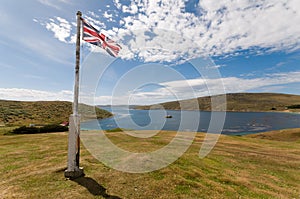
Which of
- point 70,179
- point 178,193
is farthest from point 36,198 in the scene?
point 178,193

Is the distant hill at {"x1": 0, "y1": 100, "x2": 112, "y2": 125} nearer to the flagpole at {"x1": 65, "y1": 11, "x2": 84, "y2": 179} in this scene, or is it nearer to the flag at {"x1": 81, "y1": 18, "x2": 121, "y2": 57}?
the flag at {"x1": 81, "y1": 18, "x2": 121, "y2": 57}

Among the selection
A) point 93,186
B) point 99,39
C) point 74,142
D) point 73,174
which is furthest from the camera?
point 99,39

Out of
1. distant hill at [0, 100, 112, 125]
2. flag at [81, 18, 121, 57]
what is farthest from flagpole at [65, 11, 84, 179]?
distant hill at [0, 100, 112, 125]

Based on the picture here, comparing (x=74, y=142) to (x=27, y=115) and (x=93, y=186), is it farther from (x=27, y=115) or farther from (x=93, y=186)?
(x=27, y=115)

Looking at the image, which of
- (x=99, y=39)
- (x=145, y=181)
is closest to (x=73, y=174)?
(x=145, y=181)

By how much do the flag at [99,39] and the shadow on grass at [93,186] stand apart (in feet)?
26.0

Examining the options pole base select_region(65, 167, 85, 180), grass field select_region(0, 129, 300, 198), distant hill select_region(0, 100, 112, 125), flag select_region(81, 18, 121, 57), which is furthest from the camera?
distant hill select_region(0, 100, 112, 125)

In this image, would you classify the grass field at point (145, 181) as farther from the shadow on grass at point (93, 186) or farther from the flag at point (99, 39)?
the flag at point (99, 39)

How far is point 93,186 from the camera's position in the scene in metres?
9.25

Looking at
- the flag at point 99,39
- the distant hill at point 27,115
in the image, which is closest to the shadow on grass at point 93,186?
the flag at point 99,39

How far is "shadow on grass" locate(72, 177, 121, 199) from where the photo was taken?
28.0 feet

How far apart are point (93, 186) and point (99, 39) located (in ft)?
28.3

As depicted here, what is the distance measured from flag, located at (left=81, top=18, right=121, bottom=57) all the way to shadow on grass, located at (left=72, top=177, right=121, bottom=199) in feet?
26.0

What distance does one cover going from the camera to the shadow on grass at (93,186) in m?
8.54
